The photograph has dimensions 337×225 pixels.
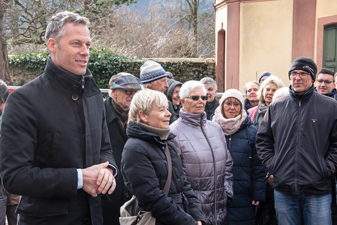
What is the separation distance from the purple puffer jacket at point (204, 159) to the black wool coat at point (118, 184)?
577mm

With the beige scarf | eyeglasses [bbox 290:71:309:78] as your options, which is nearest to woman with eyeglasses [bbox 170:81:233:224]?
the beige scarf

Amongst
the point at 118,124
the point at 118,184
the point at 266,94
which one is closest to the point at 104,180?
the point at 118,184

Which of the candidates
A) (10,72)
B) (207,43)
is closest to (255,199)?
(10,72)

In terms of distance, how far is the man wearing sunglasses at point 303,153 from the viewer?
12.5 ft

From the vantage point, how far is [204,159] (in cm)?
361

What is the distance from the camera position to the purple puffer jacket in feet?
11.8

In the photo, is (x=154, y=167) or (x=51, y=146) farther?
(x=154, y=167)

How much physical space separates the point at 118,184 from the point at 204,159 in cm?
92

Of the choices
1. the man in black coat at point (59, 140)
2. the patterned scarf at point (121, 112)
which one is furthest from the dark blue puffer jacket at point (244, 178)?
the man in black coat at point (59, 140)

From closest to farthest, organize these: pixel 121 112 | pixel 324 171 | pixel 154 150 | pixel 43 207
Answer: pixel 43 207 → pixel 154 150 → pixel 324 171 → pixel 121 112

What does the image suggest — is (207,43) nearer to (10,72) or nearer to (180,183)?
(10,72)

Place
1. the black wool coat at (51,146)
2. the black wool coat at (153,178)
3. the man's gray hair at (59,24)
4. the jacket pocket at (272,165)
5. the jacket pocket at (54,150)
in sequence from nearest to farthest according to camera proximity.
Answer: the black wool coat at (51,146) → the jacket pocket at (54,150) → the man's gray hair at (59,24) → the black wool coat at (153,178) → the jacket pocket at (272,165)

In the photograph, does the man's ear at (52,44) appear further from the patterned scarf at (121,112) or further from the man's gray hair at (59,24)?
the patterned scarf at (121,112)

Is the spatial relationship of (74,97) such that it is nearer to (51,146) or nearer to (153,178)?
(51,146)
